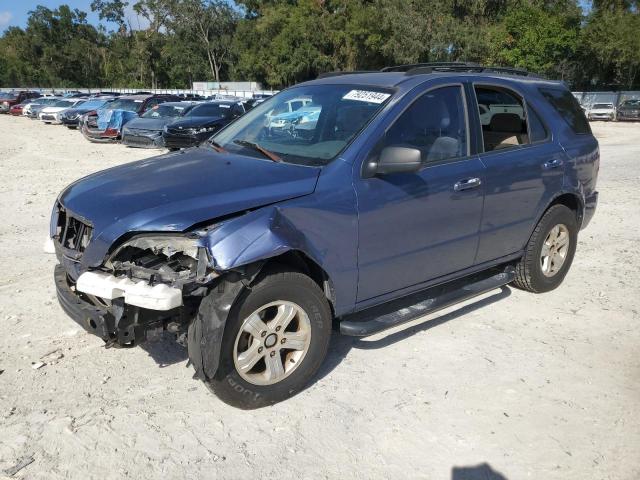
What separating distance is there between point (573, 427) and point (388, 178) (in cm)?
186

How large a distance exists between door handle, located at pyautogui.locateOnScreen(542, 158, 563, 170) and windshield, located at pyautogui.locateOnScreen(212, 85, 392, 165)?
5.81ft

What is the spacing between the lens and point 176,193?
335 centimetres

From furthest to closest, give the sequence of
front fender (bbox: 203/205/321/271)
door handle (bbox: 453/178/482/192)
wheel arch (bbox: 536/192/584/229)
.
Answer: wheel arch (bbox: 536/192/584/229)
door handle (bbox: 453/178/482/192)
front fender (bbox: 203/205/321/271)

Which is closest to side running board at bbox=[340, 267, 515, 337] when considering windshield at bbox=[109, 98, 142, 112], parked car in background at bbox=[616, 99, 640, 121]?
windshield at bbox=[109, 98, 142, 112]

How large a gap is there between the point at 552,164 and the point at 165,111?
619 inches

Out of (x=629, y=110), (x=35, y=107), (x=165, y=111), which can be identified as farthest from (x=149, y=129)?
(x=629, y=110)

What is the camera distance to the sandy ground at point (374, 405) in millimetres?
3025

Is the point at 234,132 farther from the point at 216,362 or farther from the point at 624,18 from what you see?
the point at 624,18

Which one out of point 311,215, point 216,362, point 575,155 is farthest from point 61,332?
point 575,155

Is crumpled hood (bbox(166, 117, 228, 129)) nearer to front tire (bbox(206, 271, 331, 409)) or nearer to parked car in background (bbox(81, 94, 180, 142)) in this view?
parked car in background (bbox(81, 94, 180, 142))

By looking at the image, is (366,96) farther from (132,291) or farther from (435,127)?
(132,291)

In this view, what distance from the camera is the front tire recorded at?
10.6 ft

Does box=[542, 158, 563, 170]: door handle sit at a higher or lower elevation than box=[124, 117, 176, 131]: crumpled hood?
higher

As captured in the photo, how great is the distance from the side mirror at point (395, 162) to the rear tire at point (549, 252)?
6.64 ft
